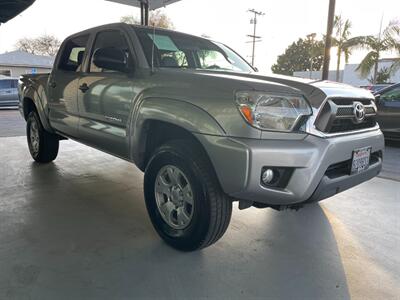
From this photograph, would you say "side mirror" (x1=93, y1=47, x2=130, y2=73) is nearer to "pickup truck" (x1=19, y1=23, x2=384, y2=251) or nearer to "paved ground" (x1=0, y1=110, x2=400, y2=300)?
→ "pickup truck" (x1=19, y1=23, x2=384, y2=251)

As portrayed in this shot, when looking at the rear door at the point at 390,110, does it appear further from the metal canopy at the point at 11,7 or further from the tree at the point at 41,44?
the tree at the point at 41,44

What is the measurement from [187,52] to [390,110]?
18.2ft

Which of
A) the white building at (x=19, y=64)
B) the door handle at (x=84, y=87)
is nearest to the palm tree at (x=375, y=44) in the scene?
the door handle at (x=84, y=87)

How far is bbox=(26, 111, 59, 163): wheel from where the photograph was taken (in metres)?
5.14

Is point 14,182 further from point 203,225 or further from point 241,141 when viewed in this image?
point 241,141

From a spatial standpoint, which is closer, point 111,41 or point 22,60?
point 111,41

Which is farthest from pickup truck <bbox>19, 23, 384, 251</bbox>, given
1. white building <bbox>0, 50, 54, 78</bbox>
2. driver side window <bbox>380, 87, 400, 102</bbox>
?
white building <bbox>0, 50, 54, 78</bbox>

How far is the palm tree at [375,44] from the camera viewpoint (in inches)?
725

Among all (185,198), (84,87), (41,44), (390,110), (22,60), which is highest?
(41,44)

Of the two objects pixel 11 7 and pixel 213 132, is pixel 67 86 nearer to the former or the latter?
pixel 213 132

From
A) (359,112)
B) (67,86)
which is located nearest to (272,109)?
(359,112)

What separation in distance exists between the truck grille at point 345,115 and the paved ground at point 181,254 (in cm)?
100

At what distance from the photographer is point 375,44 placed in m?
20.3

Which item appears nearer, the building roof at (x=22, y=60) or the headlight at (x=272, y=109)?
the headlight at (x=272, y=109)
